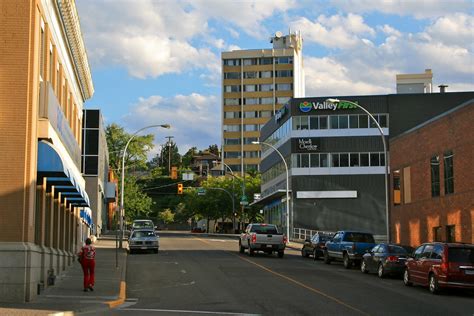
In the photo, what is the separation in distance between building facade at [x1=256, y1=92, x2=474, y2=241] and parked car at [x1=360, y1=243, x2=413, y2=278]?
42531 mm

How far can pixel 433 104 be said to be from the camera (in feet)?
232

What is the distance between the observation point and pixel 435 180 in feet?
119

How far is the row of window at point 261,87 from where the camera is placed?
130250 mm

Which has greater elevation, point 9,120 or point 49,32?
point 49,32

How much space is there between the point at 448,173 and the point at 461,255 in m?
14.6

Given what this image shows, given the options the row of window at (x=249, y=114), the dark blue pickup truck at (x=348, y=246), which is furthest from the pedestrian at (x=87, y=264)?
the row of window at (x=249, y=114)

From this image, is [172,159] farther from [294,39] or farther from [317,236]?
[317,236]

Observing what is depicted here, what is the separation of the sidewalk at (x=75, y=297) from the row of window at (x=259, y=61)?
10621cm

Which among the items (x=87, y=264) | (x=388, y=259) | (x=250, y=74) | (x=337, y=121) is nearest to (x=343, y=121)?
(x=337, y=121)

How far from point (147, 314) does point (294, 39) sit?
123746mm

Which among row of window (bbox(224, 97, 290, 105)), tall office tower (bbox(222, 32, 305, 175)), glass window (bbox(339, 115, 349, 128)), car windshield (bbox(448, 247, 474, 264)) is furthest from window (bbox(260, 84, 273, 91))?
car windshield (bbox(448, 247, 474, 264))

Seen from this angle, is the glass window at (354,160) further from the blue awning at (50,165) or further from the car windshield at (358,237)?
the blue awning at (50,165)

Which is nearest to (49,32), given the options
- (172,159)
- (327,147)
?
(327,147)

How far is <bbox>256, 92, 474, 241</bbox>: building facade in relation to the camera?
229 feet
